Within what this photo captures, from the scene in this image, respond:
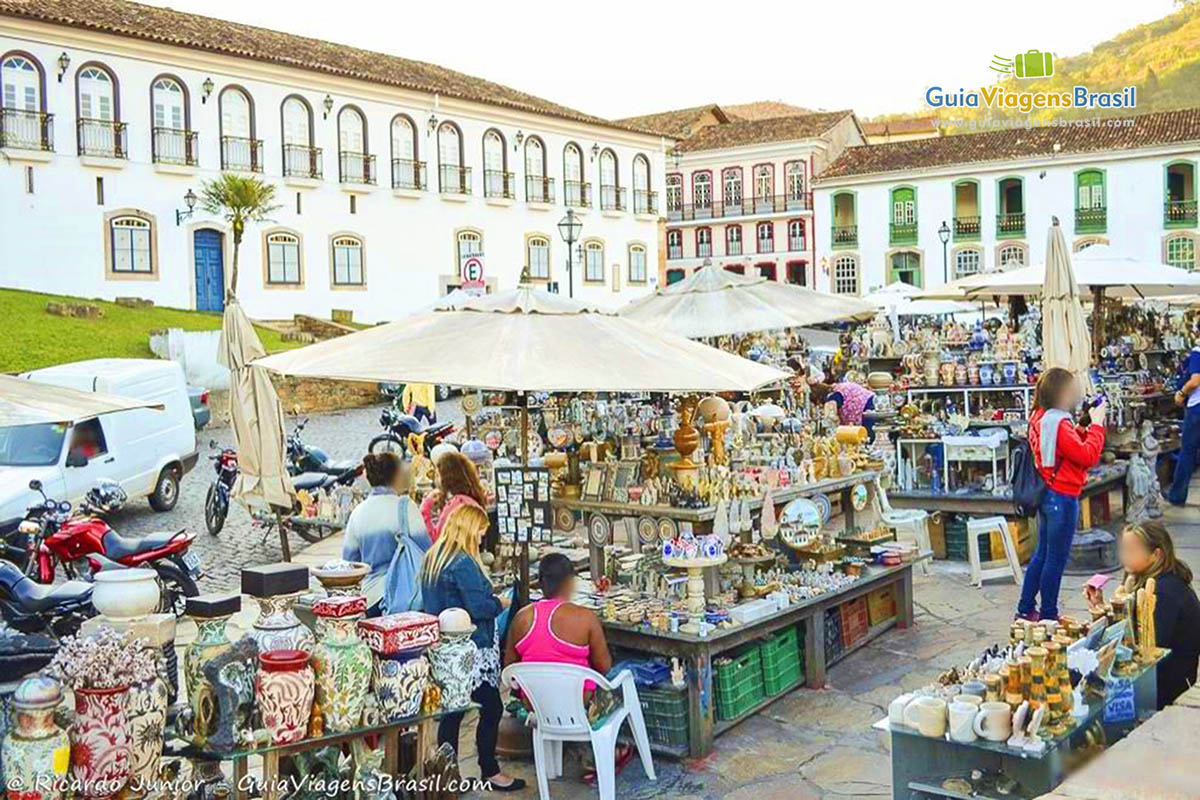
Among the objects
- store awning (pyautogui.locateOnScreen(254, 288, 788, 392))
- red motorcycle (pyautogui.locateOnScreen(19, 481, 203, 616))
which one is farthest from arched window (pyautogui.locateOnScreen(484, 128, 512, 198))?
store awning (pyautogui.locateOnScreen(254, 288, 788, 392))

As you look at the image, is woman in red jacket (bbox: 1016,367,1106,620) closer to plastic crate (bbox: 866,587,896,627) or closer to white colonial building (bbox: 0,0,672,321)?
plastic crate (bbox: 866,587,896,627)

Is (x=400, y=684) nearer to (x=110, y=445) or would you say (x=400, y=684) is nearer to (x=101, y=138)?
(x=110, y=445)

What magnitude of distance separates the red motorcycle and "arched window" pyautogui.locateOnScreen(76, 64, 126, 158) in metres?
21.5

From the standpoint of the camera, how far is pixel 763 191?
49469 millimetres

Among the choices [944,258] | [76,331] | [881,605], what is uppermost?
[944,258]

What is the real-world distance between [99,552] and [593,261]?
32293mm

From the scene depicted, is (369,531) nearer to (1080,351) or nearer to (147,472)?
(1080,351)

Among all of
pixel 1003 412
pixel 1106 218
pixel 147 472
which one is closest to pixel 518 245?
pixel 1106 218

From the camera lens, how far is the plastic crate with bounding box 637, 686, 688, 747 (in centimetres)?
581

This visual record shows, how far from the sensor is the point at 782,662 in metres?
6.62

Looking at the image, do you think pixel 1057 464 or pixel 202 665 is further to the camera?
pixel 1057 464

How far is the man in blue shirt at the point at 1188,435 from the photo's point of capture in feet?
37.4

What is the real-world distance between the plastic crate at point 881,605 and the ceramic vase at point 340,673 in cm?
420

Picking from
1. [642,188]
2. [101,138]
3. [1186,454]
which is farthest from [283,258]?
[1186,454]
